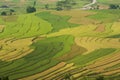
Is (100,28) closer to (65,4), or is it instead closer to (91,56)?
(91,56)

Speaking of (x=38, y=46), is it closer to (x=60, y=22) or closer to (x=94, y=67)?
(x=94, y=67)

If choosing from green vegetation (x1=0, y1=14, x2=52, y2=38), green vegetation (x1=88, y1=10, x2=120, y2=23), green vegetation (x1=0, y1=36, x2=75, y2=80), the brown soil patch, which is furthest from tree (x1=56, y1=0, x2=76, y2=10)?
green vegetation (x1=0, y1=36, x2=75, y2=80)

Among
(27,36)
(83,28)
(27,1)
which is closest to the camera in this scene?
(27,36)

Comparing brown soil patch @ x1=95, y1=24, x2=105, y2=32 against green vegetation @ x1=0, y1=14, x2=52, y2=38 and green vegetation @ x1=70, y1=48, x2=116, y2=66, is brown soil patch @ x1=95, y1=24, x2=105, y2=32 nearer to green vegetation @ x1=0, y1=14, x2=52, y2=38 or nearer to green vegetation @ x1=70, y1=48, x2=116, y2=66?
green vegetation @ x1=0, y1=14, x2=52, y2=38

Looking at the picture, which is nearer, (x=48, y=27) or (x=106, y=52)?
(x=106, y=52)

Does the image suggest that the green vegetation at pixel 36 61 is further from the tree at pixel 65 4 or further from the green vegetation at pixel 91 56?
the tree at pixel 65 4

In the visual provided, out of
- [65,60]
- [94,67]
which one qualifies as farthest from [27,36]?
[94,67]

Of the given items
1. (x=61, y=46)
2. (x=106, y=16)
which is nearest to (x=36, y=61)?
(x=61, y=46)
